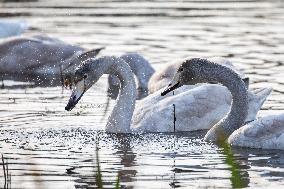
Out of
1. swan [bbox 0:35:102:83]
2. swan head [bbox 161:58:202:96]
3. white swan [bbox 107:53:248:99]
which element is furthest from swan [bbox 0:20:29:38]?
swan head [bbox 161:58:202:96]

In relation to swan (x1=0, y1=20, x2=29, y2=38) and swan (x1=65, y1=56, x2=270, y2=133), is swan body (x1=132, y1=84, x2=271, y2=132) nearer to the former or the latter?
swan (x1=65, y1=56, x2=270, y2=133)

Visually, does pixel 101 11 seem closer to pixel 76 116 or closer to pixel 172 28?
pixel 172 28

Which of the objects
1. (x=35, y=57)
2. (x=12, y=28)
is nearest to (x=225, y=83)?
(x=35, y=57)

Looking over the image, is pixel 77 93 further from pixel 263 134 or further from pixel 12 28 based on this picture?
pixel 12 28

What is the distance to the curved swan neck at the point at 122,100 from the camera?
12.6 m

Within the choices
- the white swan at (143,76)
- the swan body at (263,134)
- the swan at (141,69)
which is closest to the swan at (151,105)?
the swan body at (263,134)

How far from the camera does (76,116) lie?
1339 centimetres

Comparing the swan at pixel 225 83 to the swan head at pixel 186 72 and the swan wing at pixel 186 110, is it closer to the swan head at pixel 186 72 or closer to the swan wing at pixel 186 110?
the swan head at pixel 186 72

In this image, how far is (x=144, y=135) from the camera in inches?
489

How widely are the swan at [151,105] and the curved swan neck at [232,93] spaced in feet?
3.35

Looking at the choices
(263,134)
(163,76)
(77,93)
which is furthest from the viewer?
(163,76)

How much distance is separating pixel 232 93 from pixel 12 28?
9.21 m

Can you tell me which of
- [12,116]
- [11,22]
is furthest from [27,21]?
[12,116]

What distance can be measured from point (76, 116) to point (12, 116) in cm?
76
